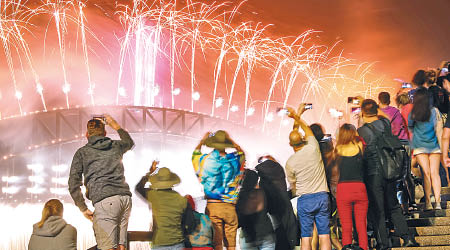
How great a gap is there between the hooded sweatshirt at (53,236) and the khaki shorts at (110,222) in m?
1.75

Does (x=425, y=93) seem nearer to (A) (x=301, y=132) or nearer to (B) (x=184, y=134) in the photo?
(A) (x=301, y=132)

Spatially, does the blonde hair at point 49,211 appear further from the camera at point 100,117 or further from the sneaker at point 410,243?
the sneaker at point 410,243

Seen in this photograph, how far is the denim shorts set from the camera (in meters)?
8.04

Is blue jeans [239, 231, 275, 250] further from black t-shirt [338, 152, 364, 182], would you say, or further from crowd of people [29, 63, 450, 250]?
black t-shirt [338, 152, 364, 182]

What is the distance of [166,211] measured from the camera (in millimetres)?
7406

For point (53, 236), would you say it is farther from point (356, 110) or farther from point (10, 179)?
point (10, 179)

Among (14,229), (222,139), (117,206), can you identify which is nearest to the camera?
(117,206)

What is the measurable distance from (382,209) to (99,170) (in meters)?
3.99

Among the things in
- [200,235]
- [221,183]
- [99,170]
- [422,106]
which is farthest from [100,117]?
[422,106]

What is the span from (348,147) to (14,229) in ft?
123

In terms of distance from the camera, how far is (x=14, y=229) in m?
41.1

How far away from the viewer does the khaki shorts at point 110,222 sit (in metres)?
6.83

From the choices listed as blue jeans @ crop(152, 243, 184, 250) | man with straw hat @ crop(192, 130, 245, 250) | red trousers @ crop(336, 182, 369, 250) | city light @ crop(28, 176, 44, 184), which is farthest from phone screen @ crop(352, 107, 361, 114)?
city light @ crop(28, 176, 44, 184)

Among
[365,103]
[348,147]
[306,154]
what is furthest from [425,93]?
[306,154]
